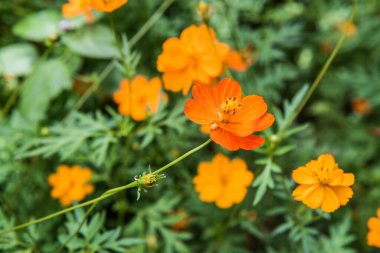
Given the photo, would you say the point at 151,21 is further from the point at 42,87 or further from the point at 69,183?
the point at 69,183

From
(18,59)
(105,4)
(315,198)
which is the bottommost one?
(315,198)

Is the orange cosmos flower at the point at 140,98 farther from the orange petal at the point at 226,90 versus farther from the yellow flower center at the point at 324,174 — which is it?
the yellow flower center at the point at 324,174

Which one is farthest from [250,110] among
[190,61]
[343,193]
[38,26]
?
[38,26]

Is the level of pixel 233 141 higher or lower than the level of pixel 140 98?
higher

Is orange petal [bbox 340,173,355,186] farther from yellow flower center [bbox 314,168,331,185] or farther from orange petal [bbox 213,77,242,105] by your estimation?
orange petal [bbox 213,77,242,105]

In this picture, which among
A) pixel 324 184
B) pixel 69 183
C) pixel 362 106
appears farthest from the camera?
pixel 362 106

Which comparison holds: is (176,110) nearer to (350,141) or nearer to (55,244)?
(55,244)
